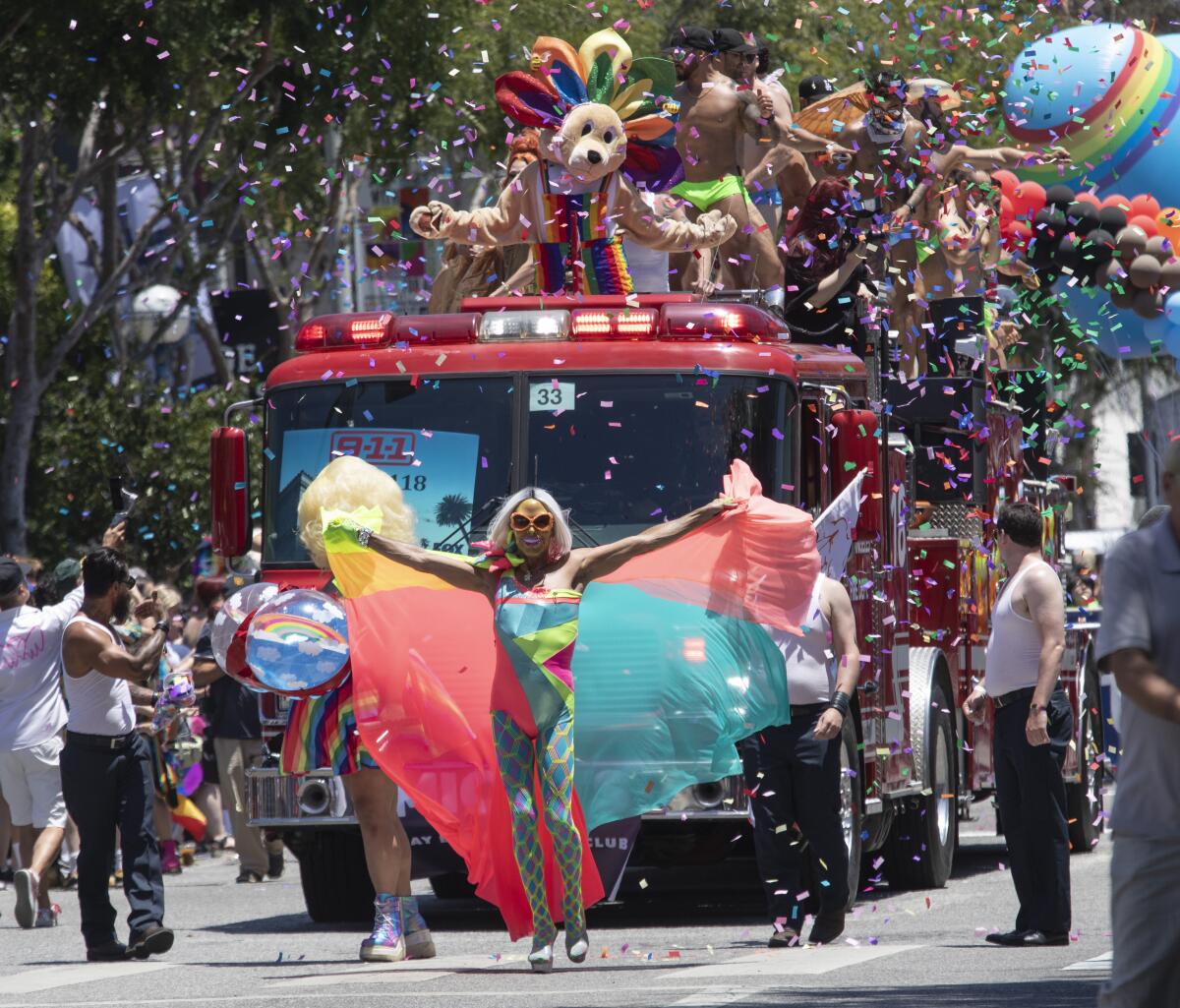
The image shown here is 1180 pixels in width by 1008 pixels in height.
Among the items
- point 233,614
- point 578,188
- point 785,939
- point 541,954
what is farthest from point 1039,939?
point 578,188

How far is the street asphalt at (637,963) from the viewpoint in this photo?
9.03 meters

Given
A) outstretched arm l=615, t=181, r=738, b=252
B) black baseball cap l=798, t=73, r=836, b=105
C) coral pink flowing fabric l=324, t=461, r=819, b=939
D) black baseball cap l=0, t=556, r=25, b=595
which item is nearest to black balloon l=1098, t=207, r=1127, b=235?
black baseball cap l=798, t=73, r=836, b=105

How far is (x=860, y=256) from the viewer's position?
1331 centimetres

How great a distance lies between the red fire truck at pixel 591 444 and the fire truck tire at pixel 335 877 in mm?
11

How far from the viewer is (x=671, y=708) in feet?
33.9

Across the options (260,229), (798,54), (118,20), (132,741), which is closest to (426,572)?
(132,741)

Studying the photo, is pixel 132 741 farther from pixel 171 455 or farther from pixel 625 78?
pixel 171 455

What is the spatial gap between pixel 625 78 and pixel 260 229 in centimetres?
1726

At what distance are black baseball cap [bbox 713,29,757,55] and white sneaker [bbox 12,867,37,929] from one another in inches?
236

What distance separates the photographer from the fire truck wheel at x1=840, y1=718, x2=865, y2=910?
11.7 meters

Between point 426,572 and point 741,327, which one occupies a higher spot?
point 741,327

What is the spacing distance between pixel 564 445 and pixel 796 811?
83.7 inches

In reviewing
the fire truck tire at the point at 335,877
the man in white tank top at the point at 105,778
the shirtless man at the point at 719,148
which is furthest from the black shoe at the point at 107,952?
the shirtless man at the point at 719,148

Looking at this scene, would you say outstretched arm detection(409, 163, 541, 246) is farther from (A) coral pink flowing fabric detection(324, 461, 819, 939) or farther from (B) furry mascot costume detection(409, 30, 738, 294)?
(A) coral pink flowing fabric detection(324, 461, 819, 939)
